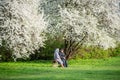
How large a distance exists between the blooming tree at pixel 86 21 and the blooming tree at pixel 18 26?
6519 millimetres

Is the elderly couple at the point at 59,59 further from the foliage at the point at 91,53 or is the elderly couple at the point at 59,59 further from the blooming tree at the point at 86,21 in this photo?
the foliage at the point at 91,53

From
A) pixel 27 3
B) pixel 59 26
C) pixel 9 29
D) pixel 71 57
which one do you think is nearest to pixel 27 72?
pixel 9 29

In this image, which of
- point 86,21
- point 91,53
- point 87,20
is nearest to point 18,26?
point 86,21

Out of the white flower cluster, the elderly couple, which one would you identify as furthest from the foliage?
the elderly couple

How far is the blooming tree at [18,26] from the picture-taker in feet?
110

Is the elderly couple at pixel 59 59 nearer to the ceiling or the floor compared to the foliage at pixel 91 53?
nearer to the ceiling

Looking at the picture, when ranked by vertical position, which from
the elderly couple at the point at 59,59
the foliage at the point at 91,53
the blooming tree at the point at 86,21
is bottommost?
the foliage at the point at 91,53

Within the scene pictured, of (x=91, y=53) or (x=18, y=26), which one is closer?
(x=18, y=26)

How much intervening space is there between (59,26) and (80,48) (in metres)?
6.03

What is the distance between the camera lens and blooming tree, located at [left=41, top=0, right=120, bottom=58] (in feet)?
138

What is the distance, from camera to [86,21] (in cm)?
4234

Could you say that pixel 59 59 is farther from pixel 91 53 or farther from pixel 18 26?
pixel 91 53

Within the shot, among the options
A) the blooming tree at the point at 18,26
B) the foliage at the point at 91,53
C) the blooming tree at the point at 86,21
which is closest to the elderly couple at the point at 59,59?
the blooming tree at the point at 18,26

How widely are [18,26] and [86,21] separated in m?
10.2
